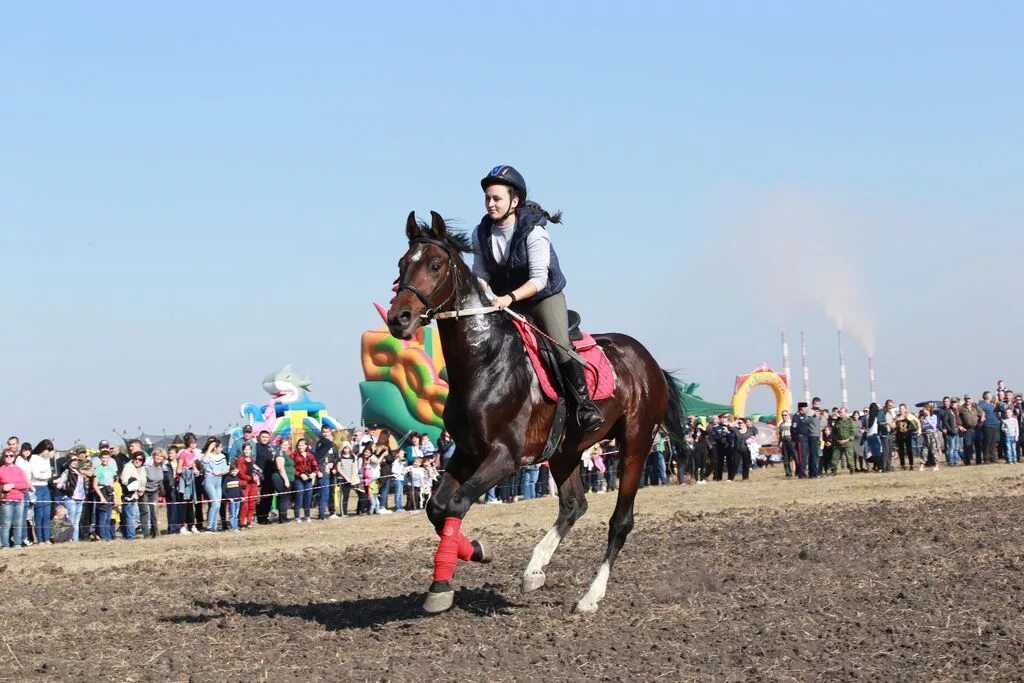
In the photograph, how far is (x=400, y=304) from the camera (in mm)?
7980

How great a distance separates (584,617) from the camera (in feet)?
29.1

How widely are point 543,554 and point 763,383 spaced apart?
4677 cm

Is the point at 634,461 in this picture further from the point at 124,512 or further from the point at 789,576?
the point at 124,512

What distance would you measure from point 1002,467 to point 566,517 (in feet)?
72.5

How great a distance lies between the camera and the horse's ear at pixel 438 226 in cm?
849

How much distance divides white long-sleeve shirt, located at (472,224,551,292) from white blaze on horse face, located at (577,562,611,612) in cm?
231

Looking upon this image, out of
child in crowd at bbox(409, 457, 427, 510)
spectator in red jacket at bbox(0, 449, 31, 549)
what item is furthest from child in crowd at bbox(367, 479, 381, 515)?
spectator in red jacket at bbox(0, 449, 31, 549)

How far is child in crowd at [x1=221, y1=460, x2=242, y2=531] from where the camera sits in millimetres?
21875

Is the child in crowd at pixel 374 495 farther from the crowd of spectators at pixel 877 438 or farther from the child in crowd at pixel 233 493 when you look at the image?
the crowd of spectators at pixel 877 438

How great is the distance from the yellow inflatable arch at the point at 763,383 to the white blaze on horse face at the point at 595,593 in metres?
45.3

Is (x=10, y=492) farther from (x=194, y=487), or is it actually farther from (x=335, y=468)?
(x=335, y=468)

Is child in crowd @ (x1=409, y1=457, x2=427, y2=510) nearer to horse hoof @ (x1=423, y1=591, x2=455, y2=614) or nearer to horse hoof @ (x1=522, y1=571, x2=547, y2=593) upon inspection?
horse hoof @ (x1=522, y1=571, x2=547, y2=593)

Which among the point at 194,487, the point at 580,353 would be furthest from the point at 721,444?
the point at 580,353

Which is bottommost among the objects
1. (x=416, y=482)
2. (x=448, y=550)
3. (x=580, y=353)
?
(x=448, y=550)
